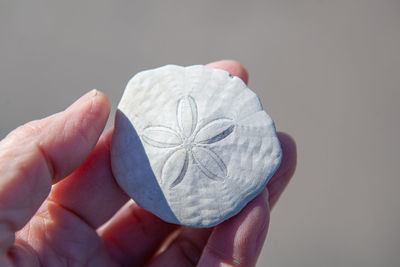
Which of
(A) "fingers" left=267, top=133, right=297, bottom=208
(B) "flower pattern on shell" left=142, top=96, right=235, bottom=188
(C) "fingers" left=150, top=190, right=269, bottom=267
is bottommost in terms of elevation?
(C) "fingers" left=150, top=190, right=269, bottom=267

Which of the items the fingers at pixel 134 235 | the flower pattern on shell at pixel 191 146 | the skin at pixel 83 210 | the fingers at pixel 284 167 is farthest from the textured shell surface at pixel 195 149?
the fingers at pixel 134 235

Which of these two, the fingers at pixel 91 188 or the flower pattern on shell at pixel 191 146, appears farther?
the fingers at pixel 91 188

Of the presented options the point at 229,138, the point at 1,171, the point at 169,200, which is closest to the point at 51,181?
the point at 1,171

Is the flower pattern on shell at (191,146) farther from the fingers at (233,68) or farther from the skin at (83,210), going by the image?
the fingers at (233,68)

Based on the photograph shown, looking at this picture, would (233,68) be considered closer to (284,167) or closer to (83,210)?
(284,167)

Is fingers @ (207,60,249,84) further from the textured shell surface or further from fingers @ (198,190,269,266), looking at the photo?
fingers @ (198,190,269,266)

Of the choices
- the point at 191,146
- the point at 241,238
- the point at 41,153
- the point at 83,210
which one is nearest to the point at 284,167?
the point at 241,238

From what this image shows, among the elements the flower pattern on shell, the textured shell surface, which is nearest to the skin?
the textured shell surface
